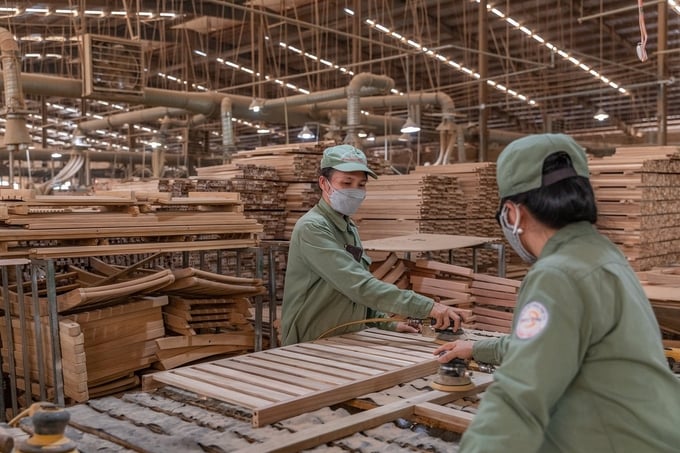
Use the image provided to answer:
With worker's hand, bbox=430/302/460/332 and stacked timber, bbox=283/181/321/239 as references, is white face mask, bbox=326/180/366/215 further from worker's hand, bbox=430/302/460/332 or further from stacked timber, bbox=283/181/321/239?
stacked timber, bbox=283/181/321/239

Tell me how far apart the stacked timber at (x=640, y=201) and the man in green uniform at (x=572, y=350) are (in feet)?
26.2

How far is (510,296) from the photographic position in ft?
23.8

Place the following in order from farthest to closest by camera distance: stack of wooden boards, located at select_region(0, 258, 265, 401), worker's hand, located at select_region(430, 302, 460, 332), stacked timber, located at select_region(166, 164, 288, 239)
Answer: stacked timber, located at select_region(166, 164, 288, 239) < stack of wooden boards, located at select_region(0, 258, 265, 401) < worker's hand, located at select_region(430, 302, 460, 332)

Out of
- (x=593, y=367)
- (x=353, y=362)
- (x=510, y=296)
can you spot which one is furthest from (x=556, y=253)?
(x=510, y=296)

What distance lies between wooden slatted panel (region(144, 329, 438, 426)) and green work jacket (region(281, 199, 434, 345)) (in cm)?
26

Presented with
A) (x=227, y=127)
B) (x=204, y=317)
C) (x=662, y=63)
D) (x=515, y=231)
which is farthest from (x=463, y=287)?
(x=662, y=63)

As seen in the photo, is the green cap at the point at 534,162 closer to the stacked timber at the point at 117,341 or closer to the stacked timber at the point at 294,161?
the stacked timber at the point at 117,341

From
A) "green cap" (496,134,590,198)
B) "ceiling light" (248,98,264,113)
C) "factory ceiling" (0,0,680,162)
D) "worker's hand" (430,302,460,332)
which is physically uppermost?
"factory ceiling" (0,0,680,162)

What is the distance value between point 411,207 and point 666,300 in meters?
3.87

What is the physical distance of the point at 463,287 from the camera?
7285 mm

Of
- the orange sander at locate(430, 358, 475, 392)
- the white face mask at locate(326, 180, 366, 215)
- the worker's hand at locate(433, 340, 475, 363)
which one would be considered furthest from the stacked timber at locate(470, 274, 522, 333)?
the worker's hand at locate(433, 340, 475, 363)

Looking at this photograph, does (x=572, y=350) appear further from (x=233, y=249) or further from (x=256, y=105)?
(x=256, y=105)

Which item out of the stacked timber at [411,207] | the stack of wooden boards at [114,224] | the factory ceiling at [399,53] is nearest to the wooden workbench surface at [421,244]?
the stack of wooden boards at [114,224]

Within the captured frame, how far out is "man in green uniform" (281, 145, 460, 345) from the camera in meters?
4.05
